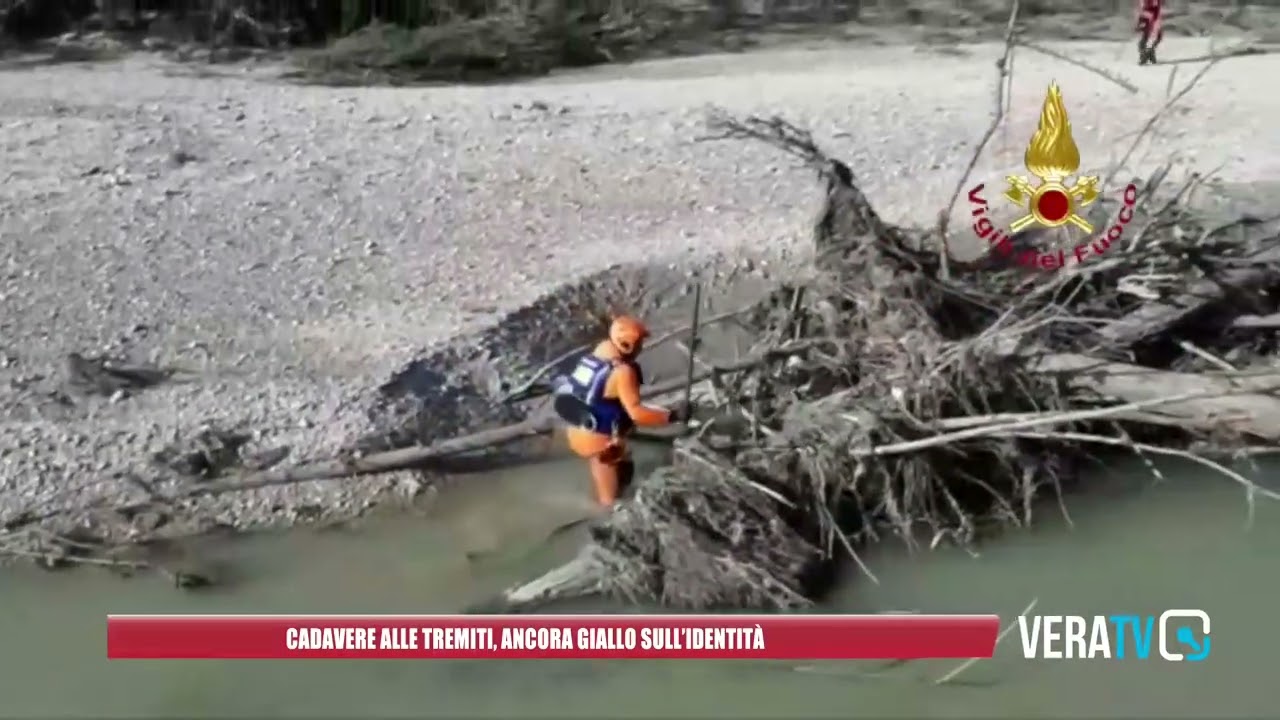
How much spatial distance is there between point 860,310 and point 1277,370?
1.15 meters

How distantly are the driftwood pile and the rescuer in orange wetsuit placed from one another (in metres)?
0.10

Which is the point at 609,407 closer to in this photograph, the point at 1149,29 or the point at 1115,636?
the point at 1115,636

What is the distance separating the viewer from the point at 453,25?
422 centimetres

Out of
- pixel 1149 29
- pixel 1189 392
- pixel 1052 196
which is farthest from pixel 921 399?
pixel 1149 29

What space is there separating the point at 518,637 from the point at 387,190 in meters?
1.65

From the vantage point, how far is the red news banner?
3117 mm

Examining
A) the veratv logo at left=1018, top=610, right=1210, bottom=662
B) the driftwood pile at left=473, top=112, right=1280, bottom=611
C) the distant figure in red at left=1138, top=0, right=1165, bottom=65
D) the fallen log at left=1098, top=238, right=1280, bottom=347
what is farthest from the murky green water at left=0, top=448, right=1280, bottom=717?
the distant figure in red at left=1138, top=0, right=1165, bottom=65

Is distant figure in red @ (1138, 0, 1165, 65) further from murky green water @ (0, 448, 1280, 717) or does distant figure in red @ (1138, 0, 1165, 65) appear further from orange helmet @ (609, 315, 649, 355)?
orange helmet @ (609, 315, 649, 355)

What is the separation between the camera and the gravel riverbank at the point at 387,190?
148 inches

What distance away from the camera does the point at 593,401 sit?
3.22 metres

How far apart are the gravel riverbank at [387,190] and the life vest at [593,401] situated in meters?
0.62

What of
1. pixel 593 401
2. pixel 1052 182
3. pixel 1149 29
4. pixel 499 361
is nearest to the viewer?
pixel 593 401

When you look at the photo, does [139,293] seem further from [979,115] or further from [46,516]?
[979,115]

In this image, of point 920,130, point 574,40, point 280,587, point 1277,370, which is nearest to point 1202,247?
point 1277,370
